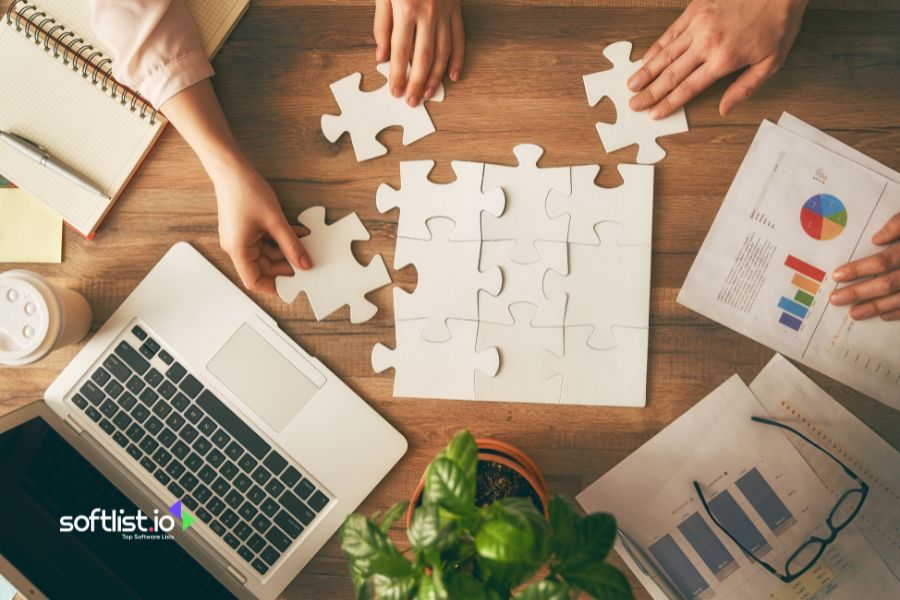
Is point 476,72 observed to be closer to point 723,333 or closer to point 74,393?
point 723,333

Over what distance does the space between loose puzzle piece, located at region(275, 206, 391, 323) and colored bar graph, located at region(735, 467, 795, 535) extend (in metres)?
0.73

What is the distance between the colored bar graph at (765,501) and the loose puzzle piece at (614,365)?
22cm

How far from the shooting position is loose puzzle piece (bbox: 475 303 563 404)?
111 cm

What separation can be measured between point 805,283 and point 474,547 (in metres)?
0.78

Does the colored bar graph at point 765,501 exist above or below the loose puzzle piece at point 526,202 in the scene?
below

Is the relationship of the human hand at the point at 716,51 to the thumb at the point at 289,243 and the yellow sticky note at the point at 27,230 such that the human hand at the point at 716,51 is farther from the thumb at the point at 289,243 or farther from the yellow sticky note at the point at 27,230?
the yellow sticky note at the point at 27,230

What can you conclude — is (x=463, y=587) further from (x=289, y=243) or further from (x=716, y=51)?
(x=716, y=51)

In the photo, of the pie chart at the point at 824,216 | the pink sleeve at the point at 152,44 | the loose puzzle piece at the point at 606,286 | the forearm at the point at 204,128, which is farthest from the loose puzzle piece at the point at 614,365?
the pink sleeve at the point at 152,44

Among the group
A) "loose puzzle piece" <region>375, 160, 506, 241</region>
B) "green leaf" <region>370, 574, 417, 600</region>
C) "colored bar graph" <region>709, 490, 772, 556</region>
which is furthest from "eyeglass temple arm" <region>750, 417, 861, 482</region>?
"green leaf" <region>370, 574, 417, 600</region>

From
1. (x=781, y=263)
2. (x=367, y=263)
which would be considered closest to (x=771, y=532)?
(x=781, y=263)

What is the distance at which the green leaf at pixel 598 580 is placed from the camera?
0.70m

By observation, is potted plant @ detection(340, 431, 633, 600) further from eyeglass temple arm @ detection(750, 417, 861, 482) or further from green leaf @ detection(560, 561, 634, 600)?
eyeglass temple arm @ detection(750, 417, 861, 482)

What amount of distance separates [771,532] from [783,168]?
25.2 inches

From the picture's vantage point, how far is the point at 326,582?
1132 mm
